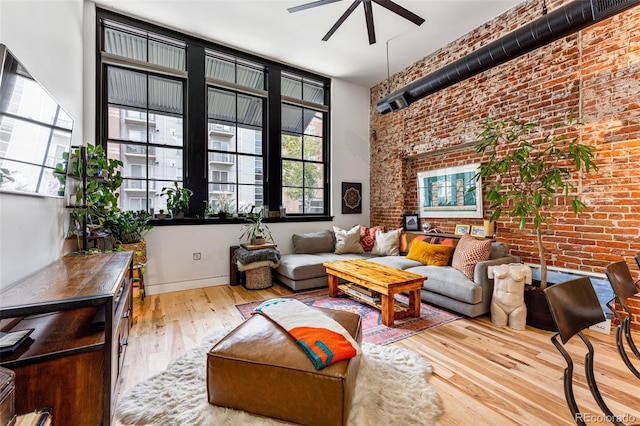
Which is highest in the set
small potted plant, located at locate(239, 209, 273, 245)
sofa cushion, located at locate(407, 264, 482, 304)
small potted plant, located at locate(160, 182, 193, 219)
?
small potted plant, located at locate(160, 182, 193, 219)

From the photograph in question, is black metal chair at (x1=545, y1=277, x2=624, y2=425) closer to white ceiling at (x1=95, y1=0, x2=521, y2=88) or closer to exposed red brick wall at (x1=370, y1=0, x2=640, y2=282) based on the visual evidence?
exposed red brick wall at (x1=370, y1=0, x2=640, y2=282)

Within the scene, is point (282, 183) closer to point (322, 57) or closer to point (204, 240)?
point (204, 240)

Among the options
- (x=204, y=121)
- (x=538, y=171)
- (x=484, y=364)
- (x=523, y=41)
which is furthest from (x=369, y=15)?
(x=484, y=364)

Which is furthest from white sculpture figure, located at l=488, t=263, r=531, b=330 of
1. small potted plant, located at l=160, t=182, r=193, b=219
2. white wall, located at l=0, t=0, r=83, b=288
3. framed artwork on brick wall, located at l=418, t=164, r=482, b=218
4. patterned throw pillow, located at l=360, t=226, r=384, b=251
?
small potted plant, located at l=160, t=182, r=193, b=219

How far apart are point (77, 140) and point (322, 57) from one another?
3.50 m

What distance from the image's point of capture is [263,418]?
1473 millimetres

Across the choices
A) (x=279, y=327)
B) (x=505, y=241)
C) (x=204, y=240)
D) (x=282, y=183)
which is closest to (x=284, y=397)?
(x=279, y=327)

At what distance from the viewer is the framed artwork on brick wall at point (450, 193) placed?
3900 millimetres

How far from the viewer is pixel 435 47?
4230mm

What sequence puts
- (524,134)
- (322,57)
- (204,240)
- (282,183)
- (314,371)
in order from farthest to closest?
1. (282,183)
2. (322,57)
3. (204,240)
4. (524,134)
5. (314,371)

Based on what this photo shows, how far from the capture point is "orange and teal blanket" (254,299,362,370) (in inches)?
56.9

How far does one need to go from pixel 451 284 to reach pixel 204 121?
3884mm

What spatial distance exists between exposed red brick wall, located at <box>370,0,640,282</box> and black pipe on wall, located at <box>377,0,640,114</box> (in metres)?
0.58

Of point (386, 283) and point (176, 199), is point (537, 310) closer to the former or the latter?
point (386, 283)
